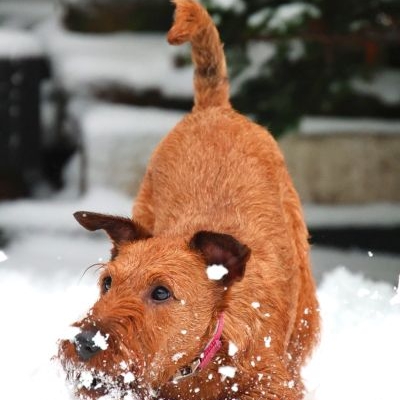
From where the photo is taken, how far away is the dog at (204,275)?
354 cm

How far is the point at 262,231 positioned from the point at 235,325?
28.1 inches

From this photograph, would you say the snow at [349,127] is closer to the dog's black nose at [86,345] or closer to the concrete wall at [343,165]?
the concrete wall at [343,165]

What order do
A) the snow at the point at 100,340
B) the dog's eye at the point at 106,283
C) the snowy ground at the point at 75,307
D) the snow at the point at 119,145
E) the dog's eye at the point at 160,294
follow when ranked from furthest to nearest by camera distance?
the snow at the point at 119,145 < the snowy ground at the point at 75,307 < the dog's eye at the point at 106,283 < the dog's eye at the point at 160,294 < the snow at the point at 100,340

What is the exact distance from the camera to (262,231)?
4582 millimetres

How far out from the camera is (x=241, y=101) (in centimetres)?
771

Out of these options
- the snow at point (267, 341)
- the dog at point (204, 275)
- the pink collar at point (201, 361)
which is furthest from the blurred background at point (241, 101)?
the pink collar at point (201, 361)

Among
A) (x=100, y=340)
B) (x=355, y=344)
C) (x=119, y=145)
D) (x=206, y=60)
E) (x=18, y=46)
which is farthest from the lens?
(x=18, y=46)

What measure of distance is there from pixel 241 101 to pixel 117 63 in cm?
160

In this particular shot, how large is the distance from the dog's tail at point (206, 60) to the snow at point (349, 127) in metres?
2.94

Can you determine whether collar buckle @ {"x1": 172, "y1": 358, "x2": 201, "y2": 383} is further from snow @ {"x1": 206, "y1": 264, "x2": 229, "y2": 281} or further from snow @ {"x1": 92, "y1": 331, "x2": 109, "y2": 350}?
snow @ {"x1": 92, "y1": 331, "x2": 109, "y2": 350}

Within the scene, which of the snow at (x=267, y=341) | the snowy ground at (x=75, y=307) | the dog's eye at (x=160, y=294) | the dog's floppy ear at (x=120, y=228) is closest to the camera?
the dog's eye at (x=160, y=294)

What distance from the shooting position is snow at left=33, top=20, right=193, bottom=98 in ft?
28.9

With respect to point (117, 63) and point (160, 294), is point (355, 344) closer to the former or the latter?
point (160, 294)

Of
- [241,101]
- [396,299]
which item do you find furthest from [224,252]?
[241,101]
